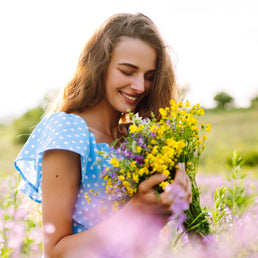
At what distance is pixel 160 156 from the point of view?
4.35 feet

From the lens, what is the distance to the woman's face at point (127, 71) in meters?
1.91

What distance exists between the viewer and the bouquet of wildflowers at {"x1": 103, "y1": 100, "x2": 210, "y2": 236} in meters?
1.34

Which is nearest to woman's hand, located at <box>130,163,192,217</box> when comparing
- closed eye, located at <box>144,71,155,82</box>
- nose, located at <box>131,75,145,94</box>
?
nose, located at <box>131,75,145,94</box>

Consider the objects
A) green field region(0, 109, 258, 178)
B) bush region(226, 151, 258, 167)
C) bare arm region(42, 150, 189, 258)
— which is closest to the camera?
bare arm region(42, 150, 189, 258)

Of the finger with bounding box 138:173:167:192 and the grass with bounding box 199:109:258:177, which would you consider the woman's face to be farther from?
the grass with bounding box 199:109:258:177

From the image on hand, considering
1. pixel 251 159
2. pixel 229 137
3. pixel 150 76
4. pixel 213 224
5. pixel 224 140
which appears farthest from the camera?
pixel 229 137

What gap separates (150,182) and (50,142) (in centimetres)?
58

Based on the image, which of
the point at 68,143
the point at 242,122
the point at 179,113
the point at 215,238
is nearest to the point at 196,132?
the point at 179,113

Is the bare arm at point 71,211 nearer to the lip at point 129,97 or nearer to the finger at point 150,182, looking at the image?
the finger at point 150,182

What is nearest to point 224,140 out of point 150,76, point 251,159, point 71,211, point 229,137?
point 229,137

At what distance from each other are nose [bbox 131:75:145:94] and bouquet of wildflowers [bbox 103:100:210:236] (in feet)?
1.35

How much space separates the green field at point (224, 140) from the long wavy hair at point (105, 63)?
7.65 meters

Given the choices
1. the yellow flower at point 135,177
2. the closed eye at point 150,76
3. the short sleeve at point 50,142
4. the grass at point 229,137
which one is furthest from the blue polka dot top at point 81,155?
the grass at point 229,137

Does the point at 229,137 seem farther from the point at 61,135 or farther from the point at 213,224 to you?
the point at 61,135
